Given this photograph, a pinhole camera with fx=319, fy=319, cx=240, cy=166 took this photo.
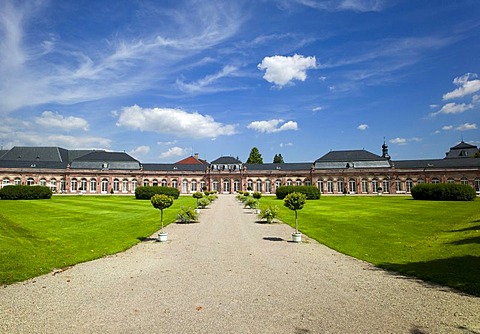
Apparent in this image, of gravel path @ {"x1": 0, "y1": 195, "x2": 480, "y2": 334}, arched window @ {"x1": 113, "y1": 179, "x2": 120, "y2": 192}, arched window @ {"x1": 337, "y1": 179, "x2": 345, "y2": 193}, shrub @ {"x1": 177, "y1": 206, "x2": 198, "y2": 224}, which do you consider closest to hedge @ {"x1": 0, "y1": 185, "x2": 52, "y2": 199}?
shrub @ {"x1": 177, "y1": 206, "x2": 198, "y2": 224}

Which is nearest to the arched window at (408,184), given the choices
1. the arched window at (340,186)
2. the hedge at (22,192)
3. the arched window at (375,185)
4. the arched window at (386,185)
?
the arched window at (386,185)

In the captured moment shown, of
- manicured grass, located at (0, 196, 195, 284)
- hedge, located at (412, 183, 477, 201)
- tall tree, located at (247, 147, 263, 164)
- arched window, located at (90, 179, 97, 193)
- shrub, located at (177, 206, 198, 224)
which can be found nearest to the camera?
manicured grass, located at (0, 196, 195, 284)

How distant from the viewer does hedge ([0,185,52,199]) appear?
122ft

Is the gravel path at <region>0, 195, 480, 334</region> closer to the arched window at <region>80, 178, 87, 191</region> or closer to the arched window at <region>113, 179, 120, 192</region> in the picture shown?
the arched window at <region>113, 179, 120, 192</region>

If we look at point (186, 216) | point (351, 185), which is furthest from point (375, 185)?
point (186, 216)

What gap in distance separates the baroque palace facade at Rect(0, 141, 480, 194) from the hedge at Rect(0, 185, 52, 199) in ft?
91.3

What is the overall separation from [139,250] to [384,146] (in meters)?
75.3

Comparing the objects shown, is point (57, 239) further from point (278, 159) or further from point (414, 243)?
point (278, 159)

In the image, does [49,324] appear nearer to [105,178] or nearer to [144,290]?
[144,290]

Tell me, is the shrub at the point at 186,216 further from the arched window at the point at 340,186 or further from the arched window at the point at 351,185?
the arched window at the point at 351,185

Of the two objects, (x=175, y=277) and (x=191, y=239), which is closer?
(x=175, y=277)

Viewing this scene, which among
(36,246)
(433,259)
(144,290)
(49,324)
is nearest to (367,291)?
(433,259)

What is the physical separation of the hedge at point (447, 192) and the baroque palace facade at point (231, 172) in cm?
2174

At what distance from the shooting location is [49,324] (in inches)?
237
